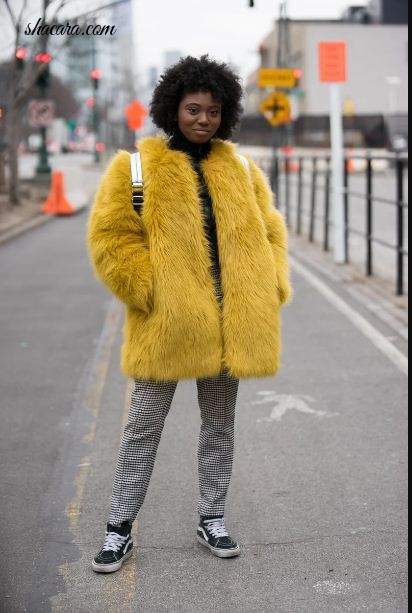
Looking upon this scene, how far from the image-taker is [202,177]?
13.4ft

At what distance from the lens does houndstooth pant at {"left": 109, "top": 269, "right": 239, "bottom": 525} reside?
161 inches

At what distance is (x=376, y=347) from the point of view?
339 inches

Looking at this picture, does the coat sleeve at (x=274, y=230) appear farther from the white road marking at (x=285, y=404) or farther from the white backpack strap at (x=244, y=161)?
the white road marking at (x=285, y=404)

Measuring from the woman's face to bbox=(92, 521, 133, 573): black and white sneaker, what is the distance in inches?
59.6

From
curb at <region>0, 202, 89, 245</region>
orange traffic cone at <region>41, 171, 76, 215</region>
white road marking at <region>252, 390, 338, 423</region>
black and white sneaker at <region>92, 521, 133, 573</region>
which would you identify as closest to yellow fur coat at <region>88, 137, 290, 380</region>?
black and white sneaker at <region>92, 521, 133, 573</region>

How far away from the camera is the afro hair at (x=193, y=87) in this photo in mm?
4031

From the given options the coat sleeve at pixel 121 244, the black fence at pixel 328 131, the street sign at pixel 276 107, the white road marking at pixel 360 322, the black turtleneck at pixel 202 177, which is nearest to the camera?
the coat sleeve at pixel 121 244

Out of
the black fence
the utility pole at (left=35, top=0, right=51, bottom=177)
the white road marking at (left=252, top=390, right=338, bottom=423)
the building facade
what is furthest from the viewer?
the building facade

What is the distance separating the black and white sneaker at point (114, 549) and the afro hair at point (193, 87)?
5.05ft

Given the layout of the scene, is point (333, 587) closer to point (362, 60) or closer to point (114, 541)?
point (114, 541)

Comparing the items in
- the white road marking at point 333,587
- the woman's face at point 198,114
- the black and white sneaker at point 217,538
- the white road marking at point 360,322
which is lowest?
the white road marking at point 360,322

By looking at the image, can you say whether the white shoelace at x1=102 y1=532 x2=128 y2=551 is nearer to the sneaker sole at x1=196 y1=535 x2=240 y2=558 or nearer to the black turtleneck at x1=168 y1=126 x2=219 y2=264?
the sneaker sole at x1=196 y1=535 x2=240 y2=558

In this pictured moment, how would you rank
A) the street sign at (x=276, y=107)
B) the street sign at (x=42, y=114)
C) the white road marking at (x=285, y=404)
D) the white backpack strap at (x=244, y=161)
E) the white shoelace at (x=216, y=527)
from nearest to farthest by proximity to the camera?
the white backpack strap at (x=244, y=161) < the white shoelace at (x=216, y=527) < the white road marking at (x=285, y=404) < the street sign at (x=276, y=107) < the street sign at (x=42, y=114)

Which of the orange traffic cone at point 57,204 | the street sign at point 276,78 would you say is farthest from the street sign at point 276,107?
the orange traffic cone at point 57,204
